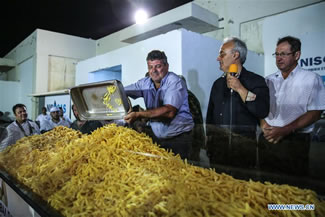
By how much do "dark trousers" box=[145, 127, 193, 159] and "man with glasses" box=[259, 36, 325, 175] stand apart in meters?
0.37

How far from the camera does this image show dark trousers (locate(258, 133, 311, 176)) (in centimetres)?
78

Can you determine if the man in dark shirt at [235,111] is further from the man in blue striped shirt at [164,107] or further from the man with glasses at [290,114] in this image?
the man in blue striped shirt at [164,107]

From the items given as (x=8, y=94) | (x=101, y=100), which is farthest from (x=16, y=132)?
(x=101, y=100)

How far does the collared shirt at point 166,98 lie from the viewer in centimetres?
142

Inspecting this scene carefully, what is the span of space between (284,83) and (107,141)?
43.5 inches

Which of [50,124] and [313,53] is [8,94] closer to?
[50,124]

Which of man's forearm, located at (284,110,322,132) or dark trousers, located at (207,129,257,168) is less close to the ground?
man's forearm, located at (284,110,322,132)

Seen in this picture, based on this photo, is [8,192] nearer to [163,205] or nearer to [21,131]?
[21,131]

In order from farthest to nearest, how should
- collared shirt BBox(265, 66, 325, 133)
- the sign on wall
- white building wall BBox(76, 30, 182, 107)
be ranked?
1. white building wall BBox(76, 30, 182, 107)
2. the sign on wall
3. collared shirt BBox(265, 66, 325, 133)

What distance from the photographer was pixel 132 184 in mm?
920

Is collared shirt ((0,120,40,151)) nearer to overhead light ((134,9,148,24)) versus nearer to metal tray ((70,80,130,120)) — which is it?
metal tray ((70,80,130,120))

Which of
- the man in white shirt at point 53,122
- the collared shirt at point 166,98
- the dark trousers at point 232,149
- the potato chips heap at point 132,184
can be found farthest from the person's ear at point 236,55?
the man in white shirt at point 53,122

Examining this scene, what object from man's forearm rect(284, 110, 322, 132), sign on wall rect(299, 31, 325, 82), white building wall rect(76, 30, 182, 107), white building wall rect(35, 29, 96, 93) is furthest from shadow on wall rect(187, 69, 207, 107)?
white building wall rect(35, 29, 96, 93)

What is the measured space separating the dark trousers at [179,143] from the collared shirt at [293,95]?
0.42 m
